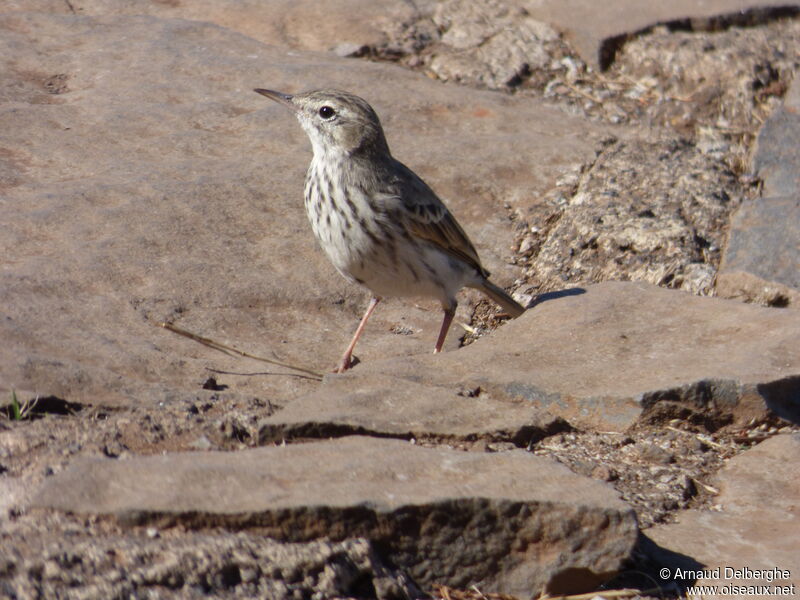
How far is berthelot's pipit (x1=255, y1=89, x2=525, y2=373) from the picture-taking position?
5070mm

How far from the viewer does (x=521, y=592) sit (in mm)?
2664

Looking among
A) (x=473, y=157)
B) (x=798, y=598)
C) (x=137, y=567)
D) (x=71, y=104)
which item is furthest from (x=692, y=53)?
(x=137, y=567)

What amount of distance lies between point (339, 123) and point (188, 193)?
86 cm

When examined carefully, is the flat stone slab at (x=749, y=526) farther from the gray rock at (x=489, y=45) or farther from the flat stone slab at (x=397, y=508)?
the gray rock at (x=489, y=45)

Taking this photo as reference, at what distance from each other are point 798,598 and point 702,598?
0.77ft

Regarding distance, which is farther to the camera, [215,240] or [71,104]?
[71,104]

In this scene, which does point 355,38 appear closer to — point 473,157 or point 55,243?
point 473,157

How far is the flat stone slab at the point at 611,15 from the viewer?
7082 millimetres

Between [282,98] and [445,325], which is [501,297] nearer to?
[445,325]

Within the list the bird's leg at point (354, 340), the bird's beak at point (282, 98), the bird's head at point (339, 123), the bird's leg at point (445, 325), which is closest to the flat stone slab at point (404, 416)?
the bird's leg at point (354, 340)

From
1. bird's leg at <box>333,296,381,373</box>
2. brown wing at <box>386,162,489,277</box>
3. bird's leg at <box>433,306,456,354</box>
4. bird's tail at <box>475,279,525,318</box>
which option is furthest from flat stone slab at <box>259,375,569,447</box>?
brown wing at <box>386,162,489,277</box>

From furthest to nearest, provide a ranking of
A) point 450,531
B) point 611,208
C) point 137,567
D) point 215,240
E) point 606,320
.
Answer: point 611,208, point 215,240, point 606,320, point 450,531, point 137,567

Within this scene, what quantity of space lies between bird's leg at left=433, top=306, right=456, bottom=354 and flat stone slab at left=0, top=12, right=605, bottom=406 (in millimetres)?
77

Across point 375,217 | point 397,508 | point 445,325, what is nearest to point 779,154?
point 445,325
